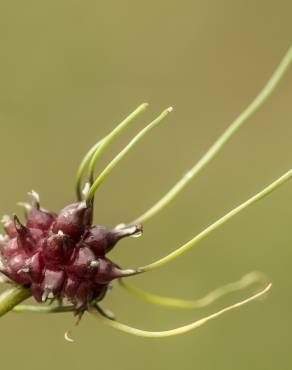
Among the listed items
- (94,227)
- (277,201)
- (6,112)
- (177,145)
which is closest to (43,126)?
(6,112)

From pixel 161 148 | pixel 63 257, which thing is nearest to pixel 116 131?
pixel 63 257

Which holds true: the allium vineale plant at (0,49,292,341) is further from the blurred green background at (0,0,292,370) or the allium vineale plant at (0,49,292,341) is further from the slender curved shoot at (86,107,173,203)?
the blurred green background at (0,0,292,370)

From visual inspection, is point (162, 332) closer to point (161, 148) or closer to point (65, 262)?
point (65, 262)

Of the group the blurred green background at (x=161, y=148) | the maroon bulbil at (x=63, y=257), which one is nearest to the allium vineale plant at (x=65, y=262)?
the maroon bulbil at (x=63, y=257)

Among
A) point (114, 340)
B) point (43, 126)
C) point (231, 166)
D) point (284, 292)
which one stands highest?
point (43, 126)

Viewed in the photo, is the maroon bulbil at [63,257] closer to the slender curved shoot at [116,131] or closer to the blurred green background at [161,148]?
the slender curved shoot at [116,131]

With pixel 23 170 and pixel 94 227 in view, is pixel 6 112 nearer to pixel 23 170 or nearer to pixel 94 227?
pixel 23 170
